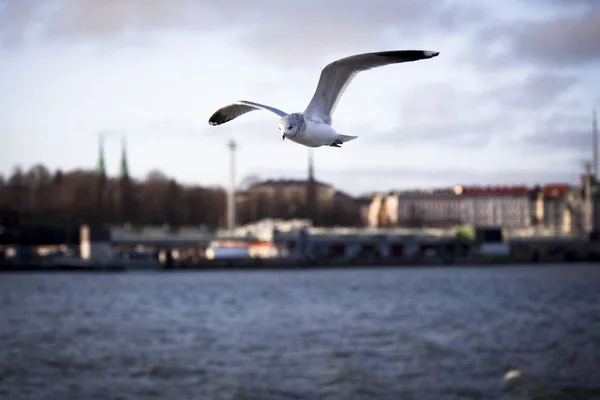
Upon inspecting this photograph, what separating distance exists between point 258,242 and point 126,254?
11.8 meters

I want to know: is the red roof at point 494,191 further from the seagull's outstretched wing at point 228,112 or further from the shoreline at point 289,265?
the seagull's outstretched wing at point 228,112

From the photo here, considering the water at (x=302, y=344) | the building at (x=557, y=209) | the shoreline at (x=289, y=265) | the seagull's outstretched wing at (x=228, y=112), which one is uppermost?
the building at (x=557, y=209)

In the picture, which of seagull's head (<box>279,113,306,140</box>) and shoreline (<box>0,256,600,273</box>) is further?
shoreline (<box>0,256,600,273</box>)

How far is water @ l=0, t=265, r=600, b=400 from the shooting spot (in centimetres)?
2583

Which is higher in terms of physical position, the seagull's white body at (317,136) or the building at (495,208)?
the building at (495,208)

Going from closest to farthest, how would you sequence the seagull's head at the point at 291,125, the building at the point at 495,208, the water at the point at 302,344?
the seagull's head at the point at 291,125 → the water at the point at 302,344 → the building at the point at 495,208

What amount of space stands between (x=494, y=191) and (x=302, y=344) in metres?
140

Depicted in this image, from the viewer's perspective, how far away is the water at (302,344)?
2583cm

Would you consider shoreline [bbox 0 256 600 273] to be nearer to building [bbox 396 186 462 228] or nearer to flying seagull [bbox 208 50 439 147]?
building [bbox 396 186 462 228]

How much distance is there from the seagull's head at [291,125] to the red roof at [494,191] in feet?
541

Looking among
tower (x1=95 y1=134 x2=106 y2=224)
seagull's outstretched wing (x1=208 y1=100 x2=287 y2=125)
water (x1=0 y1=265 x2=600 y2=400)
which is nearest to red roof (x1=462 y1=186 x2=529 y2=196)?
tower (x1=95 y1=134 x2=106 y2=224)

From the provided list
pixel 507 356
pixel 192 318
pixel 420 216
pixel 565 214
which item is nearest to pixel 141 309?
pixel 192 318

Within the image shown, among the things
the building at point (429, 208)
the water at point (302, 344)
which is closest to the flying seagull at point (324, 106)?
the water at point (302, 344)

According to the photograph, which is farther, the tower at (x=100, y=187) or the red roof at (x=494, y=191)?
the red roof at (x=494, y=191)
